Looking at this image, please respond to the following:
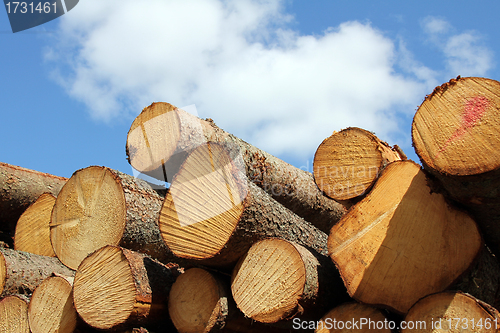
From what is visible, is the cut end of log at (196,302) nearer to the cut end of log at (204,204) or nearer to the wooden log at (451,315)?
the cut end of log at (204,204)

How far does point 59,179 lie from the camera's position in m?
4.72

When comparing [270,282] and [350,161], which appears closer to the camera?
[270,282]

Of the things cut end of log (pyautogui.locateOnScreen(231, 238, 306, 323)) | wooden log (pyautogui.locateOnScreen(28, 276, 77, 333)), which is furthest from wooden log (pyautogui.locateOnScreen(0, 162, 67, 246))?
cut end of log (pyautogui.locateOnScreen(231, 238, 306, 323))

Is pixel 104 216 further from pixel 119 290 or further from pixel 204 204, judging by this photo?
pixel 204 204

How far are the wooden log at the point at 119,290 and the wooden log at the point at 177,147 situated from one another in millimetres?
638

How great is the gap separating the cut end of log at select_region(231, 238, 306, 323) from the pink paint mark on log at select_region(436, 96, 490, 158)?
98cm

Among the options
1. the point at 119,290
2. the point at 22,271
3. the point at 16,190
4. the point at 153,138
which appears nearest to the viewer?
the point at 119,290

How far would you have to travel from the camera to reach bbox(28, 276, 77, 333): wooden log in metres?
2.62

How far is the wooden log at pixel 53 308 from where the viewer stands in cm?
262

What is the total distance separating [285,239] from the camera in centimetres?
226

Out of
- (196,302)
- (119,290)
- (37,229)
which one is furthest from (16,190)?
(196,302)

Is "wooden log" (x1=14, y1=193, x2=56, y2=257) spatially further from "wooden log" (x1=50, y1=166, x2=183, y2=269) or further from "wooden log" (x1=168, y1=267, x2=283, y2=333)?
"wooden log" (x1=168, y1=267, x2=283, y2=333)

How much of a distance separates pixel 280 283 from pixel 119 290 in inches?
39.9

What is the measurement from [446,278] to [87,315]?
2.15 meters
